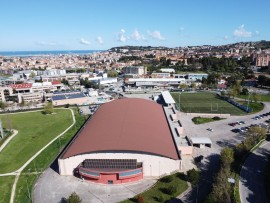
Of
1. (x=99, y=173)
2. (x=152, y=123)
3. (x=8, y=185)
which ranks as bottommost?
(x=8, y=185)

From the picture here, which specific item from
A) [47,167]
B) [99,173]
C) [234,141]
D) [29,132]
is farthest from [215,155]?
[29,132]

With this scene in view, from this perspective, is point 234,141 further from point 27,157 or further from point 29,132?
point 29,132

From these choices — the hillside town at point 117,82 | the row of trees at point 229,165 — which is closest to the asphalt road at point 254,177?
the row of trees at point 229,165

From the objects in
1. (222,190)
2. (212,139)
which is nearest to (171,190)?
(222,190)

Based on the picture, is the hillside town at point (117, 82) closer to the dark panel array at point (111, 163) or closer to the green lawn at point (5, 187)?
the green lawn at point (5, 187)

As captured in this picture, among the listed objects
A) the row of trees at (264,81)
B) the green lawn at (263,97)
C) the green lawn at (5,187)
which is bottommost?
the green lawn at (5,187)

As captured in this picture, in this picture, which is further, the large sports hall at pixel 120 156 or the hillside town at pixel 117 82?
the hillside town at pixel 117 82

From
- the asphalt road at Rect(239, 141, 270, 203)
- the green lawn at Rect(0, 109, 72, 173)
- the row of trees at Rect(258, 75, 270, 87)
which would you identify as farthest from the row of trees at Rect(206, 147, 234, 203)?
the row of trees at Rect(258, 75, 270, 87)
